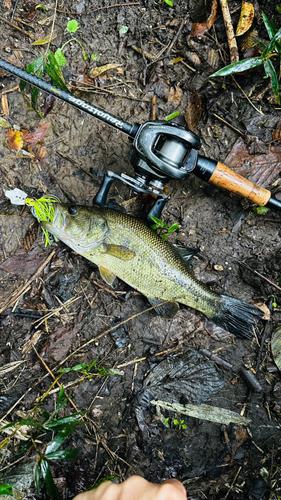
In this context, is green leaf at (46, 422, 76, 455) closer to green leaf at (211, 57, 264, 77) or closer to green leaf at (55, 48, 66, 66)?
green leaf at (55, 48, 66, 66)

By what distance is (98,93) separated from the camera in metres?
4.17

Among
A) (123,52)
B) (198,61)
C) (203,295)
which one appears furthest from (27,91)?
(203,295)

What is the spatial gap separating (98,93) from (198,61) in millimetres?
1162

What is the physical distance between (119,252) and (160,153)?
3.70ft

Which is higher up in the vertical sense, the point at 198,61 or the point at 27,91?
the point at 198,61

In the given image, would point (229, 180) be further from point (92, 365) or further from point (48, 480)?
point (48, 480)

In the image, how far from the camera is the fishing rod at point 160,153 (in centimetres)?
320

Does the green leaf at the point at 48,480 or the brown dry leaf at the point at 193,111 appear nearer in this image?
the green leaf at the point at 48,480

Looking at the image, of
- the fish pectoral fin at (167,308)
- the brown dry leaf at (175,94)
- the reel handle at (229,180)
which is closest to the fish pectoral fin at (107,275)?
the fish pectoral fin at (167,308)

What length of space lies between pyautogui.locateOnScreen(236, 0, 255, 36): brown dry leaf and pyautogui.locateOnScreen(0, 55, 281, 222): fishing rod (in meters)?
1.70

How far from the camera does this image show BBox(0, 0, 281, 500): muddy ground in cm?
395

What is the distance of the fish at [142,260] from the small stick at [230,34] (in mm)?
2083

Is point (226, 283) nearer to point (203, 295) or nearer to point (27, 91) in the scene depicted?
point (203, 295)

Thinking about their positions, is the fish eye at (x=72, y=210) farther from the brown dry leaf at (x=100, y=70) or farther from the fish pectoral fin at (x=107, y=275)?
the brown dry leaf at (x=100, y=70)
